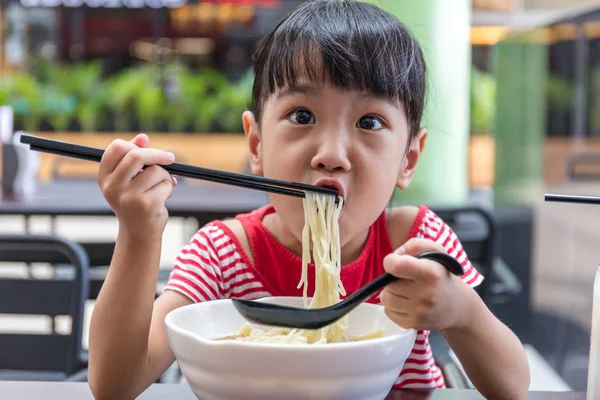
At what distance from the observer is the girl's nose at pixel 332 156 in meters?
1.00

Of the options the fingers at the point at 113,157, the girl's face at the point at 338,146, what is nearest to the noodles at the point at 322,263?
the girl's face at the point at 338,146

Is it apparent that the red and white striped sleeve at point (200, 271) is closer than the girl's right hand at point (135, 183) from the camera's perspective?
No

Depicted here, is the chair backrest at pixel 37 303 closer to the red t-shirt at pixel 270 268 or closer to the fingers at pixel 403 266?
the red t-shirt at pixel 270 268

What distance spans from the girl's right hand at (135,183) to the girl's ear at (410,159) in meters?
0.46

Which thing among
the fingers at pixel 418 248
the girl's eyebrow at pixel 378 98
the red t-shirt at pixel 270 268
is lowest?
the red t-shirt at pixel 270 268

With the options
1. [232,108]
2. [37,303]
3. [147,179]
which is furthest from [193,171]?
[232,108]

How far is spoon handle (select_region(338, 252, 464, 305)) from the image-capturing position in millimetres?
738

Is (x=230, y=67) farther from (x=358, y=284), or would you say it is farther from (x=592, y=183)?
(x=358, y=284)

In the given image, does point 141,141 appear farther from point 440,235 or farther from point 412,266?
point 440,235

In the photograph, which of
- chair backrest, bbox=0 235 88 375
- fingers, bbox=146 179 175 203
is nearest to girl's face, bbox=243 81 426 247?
fingers, bbox=146 179 175 203

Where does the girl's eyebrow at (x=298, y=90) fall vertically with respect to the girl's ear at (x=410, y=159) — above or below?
above

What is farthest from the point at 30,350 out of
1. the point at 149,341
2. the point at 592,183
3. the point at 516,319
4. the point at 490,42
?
the point at 490,42

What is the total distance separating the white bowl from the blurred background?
74cm

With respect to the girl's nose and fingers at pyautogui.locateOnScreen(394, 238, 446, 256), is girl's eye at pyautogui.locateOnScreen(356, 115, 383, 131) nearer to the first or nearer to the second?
the girl's nose
